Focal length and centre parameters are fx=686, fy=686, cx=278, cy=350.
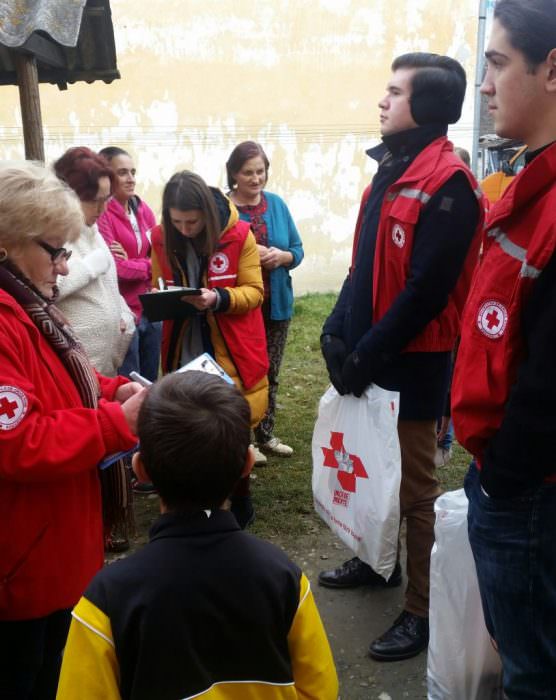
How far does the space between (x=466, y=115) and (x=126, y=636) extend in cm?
1169

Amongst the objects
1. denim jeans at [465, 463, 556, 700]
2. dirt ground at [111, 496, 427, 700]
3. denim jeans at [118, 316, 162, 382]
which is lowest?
dirt ground at [111, 496, 427, 700]

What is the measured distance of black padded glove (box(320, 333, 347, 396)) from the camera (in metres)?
2.69

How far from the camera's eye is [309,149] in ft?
36.0

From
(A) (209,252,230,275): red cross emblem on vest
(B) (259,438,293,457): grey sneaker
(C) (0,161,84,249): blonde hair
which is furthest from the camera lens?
(B) (259,438,293,457): grey sneaker

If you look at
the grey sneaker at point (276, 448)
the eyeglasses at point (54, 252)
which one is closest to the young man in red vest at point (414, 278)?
the eyeglasses at point (54, 252)

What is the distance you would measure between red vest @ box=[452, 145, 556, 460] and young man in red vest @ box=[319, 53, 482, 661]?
74cm

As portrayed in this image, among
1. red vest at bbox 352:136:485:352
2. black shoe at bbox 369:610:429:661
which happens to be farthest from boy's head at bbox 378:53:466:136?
black shoe at bbox 369:610:429:661

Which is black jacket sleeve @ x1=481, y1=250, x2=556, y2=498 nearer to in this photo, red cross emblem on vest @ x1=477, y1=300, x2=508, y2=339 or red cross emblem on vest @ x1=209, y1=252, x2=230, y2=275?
red cross emblem on vest @ x1=477, y1=300, x2=508, y2=339

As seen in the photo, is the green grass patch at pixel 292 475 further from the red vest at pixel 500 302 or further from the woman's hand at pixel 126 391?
the red vest at pixel 500 302

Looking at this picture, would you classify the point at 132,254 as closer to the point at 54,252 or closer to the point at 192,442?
the point at 54,252

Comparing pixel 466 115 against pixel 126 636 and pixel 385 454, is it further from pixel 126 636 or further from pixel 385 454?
pixel 126 636

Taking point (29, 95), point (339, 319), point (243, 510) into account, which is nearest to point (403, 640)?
point (243, 510)

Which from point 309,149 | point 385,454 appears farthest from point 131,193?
point 309,149

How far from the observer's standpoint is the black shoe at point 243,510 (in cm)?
358
